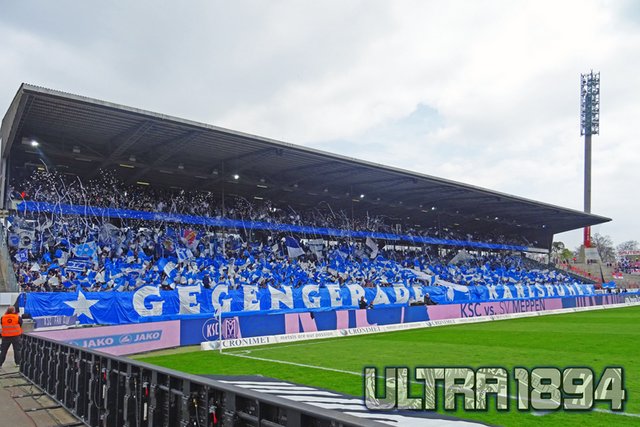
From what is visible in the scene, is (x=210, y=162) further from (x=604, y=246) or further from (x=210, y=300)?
(x=604, y=246)

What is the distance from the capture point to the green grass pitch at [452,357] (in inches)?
335

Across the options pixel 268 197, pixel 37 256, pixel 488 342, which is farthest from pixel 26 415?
pixel 268 197

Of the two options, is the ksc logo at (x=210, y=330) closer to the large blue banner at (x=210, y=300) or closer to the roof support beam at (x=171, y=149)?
the large blue banner at (x=210, y=300)

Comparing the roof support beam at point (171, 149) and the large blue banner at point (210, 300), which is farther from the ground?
the roof support beam at point (171, 149)

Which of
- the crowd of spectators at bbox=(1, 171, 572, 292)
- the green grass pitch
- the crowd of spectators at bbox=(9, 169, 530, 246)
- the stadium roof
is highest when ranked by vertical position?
the stadium roof

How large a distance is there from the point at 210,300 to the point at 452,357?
12584mm

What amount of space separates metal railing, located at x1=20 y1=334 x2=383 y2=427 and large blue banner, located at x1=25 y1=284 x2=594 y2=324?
31.0 feet

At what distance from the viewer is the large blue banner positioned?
20094mm

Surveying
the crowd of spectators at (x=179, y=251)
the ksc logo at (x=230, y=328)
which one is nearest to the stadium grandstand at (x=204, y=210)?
the crowd of spectators at (x=179, y=251)

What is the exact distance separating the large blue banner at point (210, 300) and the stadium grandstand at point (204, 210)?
0.83 ft

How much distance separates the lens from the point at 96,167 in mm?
30875

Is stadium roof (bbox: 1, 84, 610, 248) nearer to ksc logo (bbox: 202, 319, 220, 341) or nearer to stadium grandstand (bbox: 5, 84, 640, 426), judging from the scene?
stadium grandstand (bbox: 5, 84, 640, 426)

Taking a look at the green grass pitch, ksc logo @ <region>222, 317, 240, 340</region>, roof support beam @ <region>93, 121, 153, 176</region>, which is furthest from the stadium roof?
the green grass pitch

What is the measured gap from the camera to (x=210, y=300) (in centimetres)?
2405
